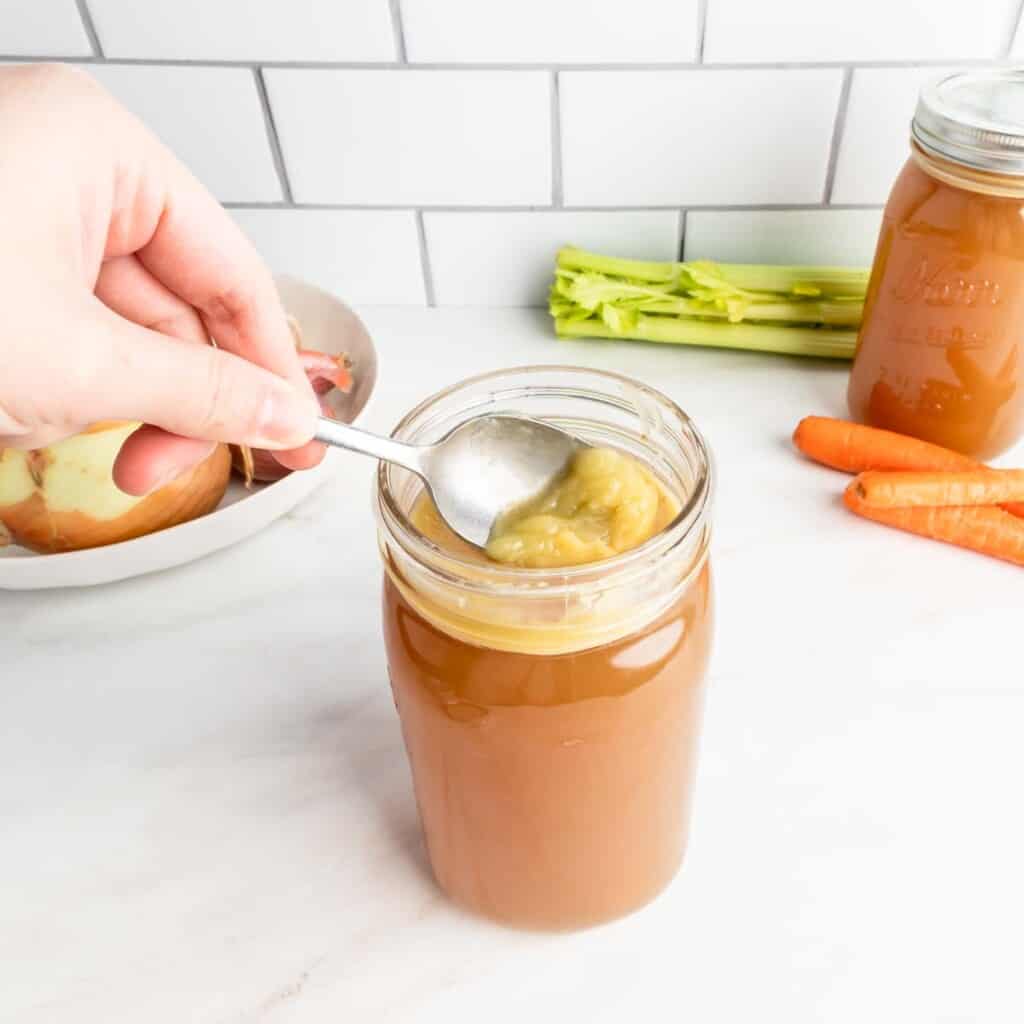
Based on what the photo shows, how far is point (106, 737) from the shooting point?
72 cm

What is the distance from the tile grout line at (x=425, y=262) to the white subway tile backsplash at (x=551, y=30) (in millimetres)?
165

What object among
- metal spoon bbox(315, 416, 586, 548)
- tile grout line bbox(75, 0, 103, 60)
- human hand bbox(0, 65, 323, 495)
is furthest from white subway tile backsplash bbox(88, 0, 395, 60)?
metal spoon bbox(315, 416, 586, 548)

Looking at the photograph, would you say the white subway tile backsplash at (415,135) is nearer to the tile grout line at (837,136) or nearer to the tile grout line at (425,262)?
the tile grout line at (425,262)

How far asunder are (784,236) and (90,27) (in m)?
0.66

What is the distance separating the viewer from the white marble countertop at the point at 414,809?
1.93 ft

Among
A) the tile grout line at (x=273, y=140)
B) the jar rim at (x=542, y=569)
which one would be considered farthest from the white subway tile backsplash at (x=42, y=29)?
the jar rim at (x=542, y=569)

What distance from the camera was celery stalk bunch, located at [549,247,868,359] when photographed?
97 centimetres

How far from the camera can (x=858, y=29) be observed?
86 centimetres

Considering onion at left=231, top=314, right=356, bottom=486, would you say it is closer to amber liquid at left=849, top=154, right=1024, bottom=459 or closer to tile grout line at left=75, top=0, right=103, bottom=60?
tile grout line at left=75, top=0, right=103, bottom=60

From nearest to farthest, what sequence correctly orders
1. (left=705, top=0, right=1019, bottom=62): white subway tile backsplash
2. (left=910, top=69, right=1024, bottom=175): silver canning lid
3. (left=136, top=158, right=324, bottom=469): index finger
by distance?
(left=136, top=158, right=324, bottom=469): index finger
(left=910, top=69, right=1024, bottom=175): silver canning lid
(left=705, top=0, right=1019, bottom=62): white subway tile backsplash

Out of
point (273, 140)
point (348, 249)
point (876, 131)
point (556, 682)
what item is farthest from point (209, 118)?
point (556, 682)

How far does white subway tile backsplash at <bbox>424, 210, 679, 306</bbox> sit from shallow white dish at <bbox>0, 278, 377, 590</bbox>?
155 mm

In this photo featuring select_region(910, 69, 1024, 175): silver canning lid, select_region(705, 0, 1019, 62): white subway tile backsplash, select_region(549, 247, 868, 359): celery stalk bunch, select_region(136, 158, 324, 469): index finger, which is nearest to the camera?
select_region(136, 158, 324, 469): index finger

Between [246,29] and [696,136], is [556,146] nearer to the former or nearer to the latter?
[696,136]
